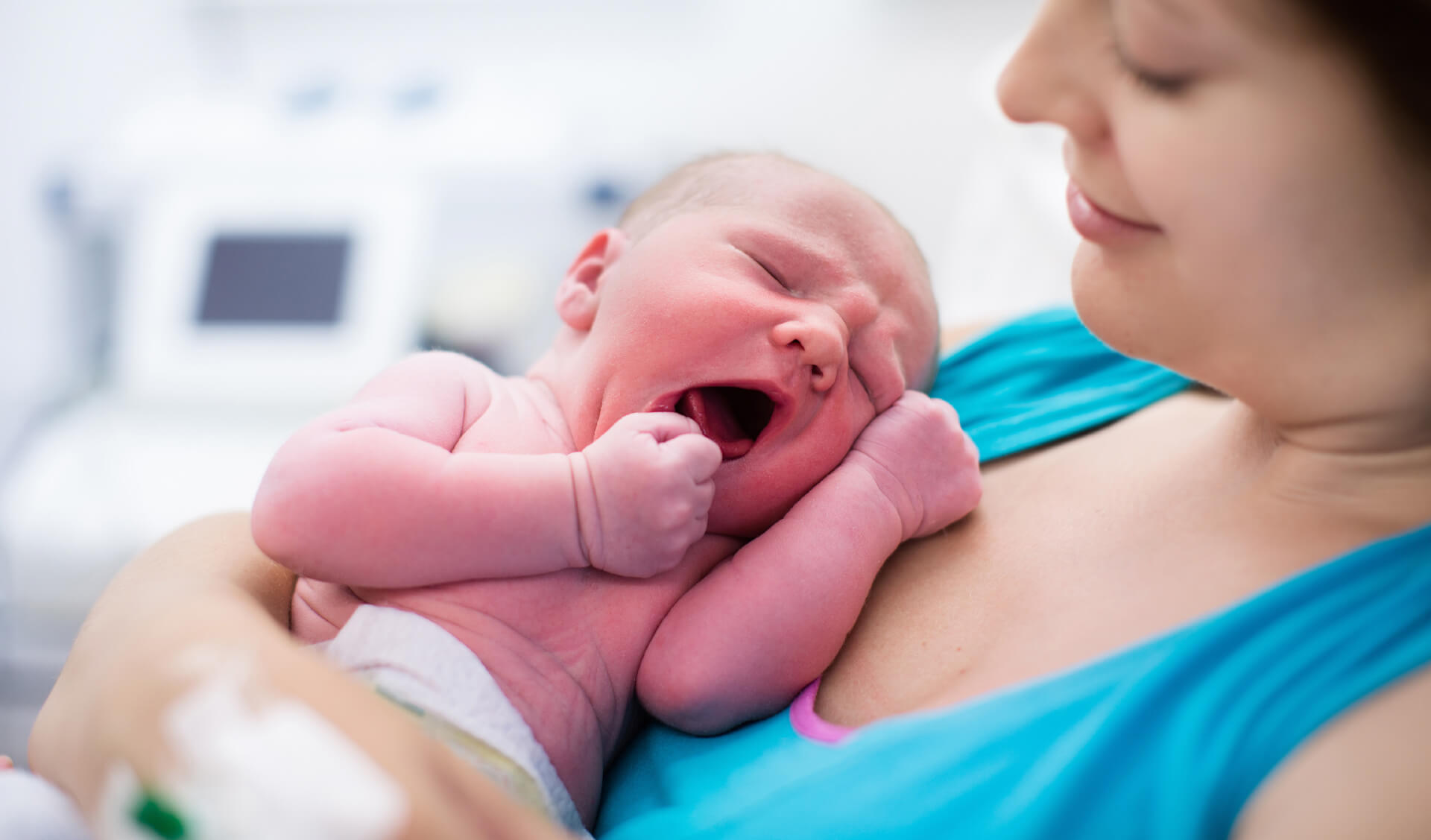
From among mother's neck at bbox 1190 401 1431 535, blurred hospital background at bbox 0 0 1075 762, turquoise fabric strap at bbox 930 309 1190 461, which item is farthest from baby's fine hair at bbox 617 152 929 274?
blurred hospital background at bbox 0 0 1075 762

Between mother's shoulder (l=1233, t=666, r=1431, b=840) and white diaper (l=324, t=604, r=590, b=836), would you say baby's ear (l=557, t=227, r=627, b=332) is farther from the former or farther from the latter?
mother's shoulder (l=1233, t=666, r=1431, b=840)

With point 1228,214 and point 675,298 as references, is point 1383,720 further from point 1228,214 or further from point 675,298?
point 675,298

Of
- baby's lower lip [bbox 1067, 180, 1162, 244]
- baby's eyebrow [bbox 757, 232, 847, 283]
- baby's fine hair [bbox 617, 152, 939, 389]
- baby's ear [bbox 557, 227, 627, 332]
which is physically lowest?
baby's ear [bbox 557, 227, 627, 332]

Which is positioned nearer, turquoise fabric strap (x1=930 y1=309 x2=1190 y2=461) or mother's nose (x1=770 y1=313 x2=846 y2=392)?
mother's nose (x1=770 y1=313 x2=846 y2=392)

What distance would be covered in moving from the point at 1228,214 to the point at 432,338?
1.67 m

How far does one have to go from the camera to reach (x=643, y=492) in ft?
2.46

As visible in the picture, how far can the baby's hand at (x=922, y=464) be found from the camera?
0.89 m

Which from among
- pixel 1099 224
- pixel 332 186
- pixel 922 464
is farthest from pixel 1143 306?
pixel 332 186

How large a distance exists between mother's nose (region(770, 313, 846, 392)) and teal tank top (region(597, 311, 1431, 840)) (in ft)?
1.06

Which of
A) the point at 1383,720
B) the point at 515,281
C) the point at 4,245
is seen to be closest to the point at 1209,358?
the point at 1383,720

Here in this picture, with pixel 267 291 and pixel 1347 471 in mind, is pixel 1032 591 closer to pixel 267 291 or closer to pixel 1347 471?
pixel 1347 471

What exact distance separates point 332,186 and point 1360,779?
6.52ft

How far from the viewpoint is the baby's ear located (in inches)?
38.5

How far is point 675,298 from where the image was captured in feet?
2.83
